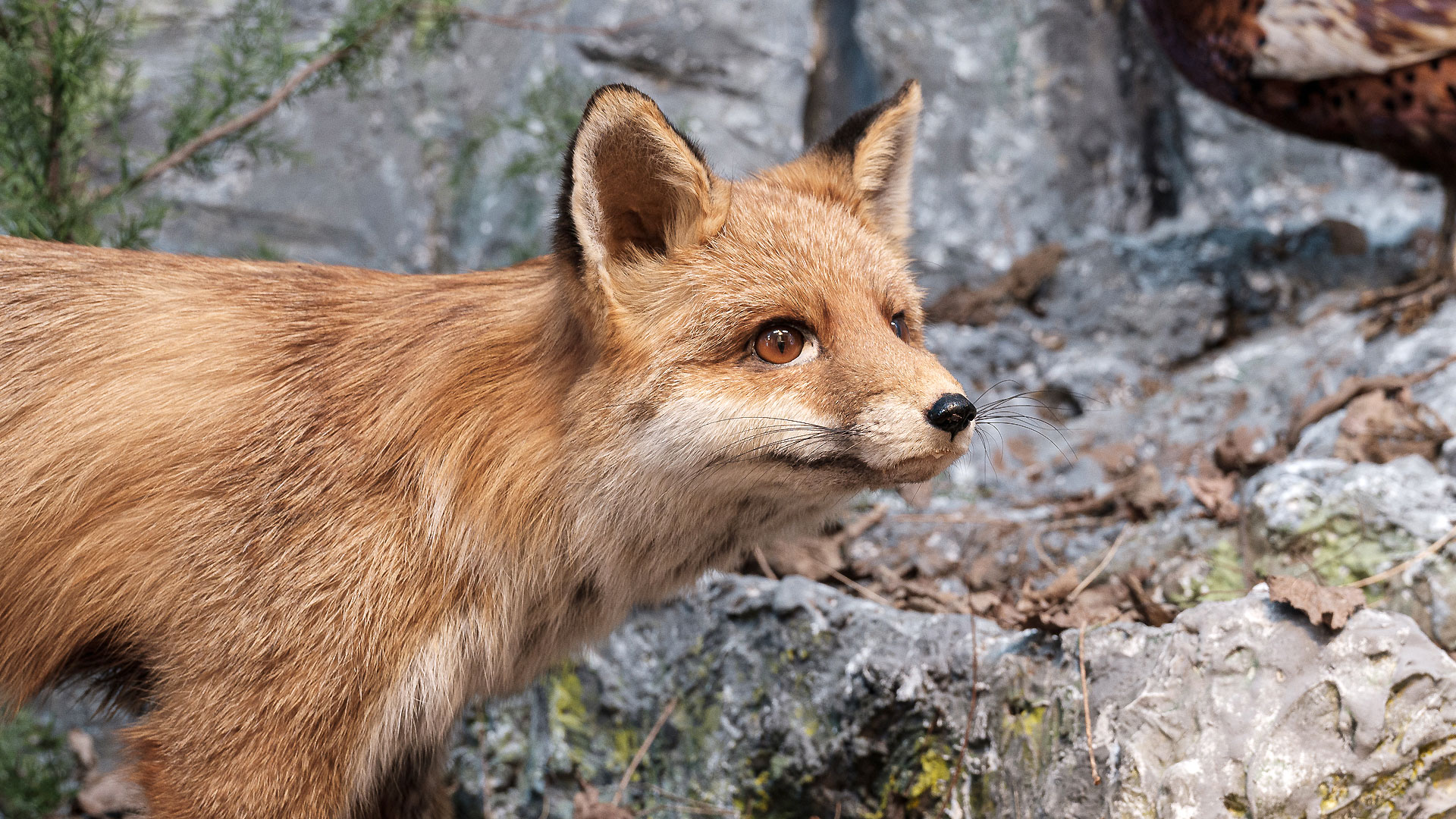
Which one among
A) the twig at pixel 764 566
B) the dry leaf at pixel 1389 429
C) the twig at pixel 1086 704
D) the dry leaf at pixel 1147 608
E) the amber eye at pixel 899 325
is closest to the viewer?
the twig at pixel 1086 704

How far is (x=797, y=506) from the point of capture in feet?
8.55

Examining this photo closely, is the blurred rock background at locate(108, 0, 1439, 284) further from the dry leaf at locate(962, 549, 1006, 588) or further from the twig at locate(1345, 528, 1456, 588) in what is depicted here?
the twig at locate(1345, 528, 1456, 588)

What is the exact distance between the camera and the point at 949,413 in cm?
224

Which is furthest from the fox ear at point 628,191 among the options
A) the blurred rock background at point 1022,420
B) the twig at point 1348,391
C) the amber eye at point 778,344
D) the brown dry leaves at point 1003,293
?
the brown dry leaves at point 1003,293

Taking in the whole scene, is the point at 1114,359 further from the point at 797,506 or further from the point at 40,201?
the point at 40,201

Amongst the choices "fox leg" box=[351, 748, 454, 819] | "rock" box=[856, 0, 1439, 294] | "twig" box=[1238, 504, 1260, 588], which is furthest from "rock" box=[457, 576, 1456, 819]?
"rock" box=[856, 0, 1439, 294]

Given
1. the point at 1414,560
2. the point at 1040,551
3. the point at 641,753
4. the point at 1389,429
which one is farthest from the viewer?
the point at 1040,551

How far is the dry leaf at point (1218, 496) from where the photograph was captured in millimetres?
3773

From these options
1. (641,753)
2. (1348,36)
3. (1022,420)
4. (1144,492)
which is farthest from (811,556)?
(1348,36)

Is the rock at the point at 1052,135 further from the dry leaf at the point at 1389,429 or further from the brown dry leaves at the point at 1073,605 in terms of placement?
the brown dry leaves at the point at 1073,605

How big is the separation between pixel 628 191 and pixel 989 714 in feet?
5.60

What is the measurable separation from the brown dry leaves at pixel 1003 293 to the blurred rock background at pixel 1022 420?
0.02m

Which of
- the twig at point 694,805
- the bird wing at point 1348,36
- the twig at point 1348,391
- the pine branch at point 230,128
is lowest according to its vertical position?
the twig at point 694,805

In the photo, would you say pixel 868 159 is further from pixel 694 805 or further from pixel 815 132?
pixel 815 132
